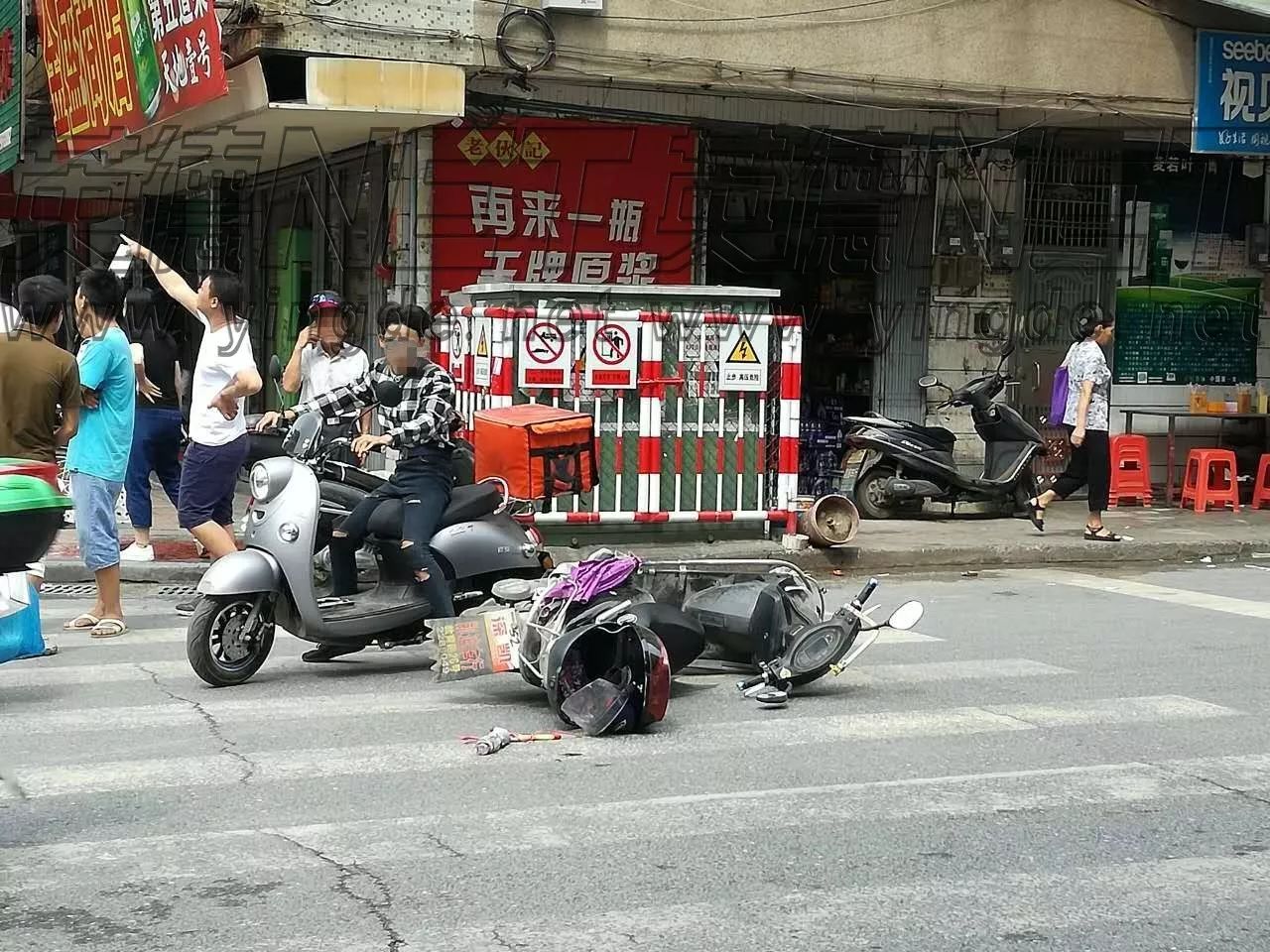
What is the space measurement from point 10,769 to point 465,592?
2670 millimetres

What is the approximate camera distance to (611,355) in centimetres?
1182

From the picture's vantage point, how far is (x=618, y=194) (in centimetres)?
1539

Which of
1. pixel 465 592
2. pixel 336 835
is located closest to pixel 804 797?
pixel 336 835

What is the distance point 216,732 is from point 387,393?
5.92 ft

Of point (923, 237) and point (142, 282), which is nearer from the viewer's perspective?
point (923, 237)

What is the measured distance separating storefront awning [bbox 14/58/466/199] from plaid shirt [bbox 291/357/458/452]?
528 centimetres

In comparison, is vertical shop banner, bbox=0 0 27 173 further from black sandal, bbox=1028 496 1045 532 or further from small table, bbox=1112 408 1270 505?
small table, bbox=1112 408 1270 505

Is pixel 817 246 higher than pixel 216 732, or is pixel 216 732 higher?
pixel 817 246

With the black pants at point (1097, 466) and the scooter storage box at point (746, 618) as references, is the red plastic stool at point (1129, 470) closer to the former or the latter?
the black pants at point (1097, 466)

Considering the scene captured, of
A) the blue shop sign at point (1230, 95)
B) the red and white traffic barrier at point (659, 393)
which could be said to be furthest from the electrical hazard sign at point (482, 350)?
the blue shop sign at point (1230, 95)

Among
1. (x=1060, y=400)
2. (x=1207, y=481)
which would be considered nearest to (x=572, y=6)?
(x=1060, y=400)

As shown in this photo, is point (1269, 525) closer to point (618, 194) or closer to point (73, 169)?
point (618, 194)

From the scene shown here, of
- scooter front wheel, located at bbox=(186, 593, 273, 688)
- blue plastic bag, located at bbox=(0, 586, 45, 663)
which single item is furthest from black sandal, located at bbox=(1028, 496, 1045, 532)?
blue plastic bag, located at bbox=(0, 586, 45, 663)

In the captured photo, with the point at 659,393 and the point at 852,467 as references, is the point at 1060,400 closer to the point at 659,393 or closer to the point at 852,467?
the point at 852,467
